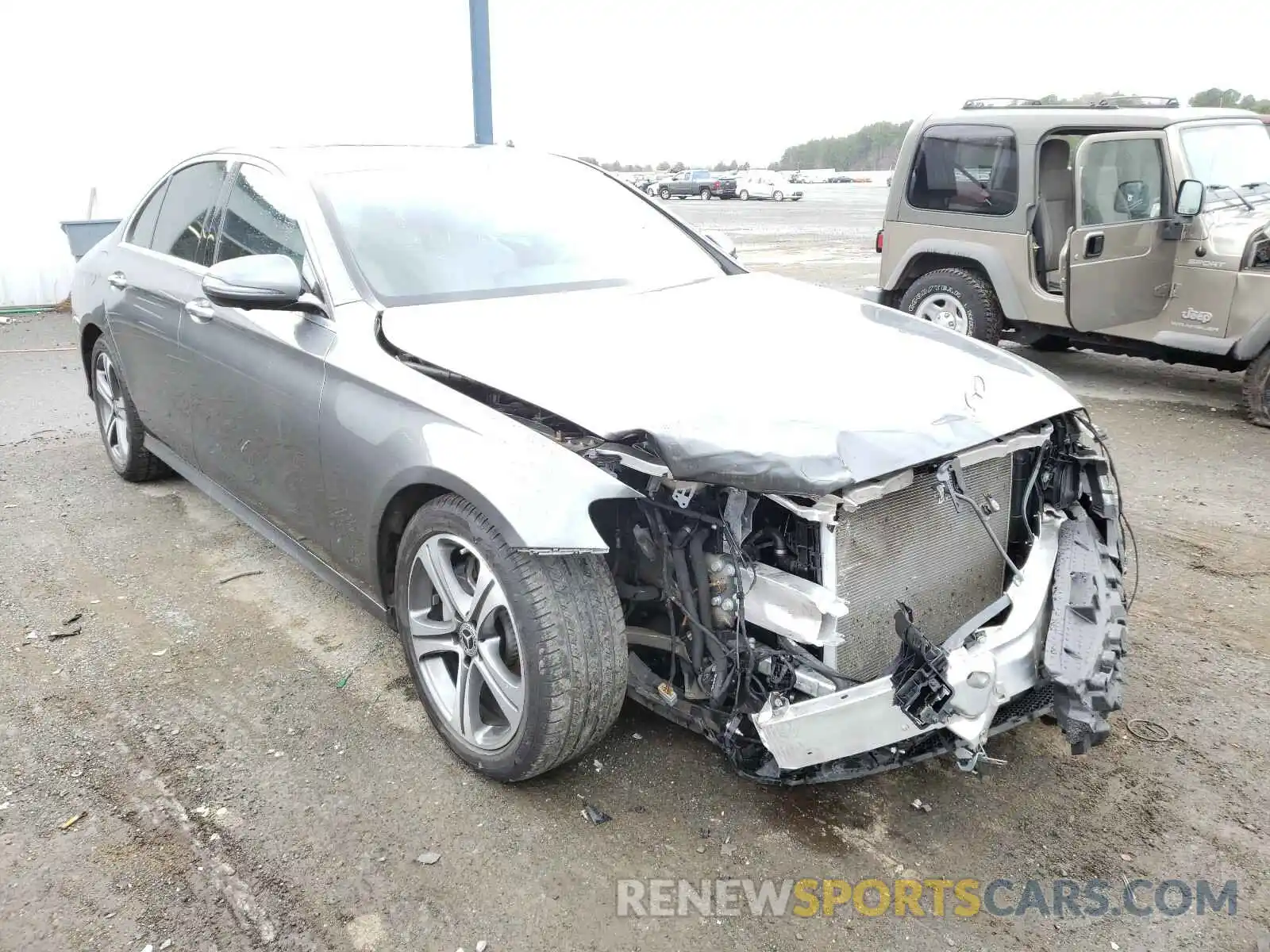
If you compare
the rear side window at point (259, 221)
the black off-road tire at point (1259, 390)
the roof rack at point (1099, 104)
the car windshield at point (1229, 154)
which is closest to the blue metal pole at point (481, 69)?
the roof rack at point (1099, 104)

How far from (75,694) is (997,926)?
287 centimetres

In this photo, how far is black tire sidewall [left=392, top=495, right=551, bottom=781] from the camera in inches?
93.1

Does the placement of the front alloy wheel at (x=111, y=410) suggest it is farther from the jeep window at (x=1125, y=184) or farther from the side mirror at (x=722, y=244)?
the jeep window at (x=1125, y=184)

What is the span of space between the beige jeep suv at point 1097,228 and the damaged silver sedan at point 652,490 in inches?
165

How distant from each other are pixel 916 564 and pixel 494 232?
187cm

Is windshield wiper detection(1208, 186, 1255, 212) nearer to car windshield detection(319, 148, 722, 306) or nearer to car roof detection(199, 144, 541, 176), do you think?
car windshield detection(319, 148, 722, 306)

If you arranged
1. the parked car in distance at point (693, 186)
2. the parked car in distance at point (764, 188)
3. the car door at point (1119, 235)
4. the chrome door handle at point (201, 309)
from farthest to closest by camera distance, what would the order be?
the parked car in distance at point (693, 186) < the parked car in distance at point (764, 188) < the car door at point (1119, 235) < the chrome door handle at point (201, 309)

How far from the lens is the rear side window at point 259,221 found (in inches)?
129

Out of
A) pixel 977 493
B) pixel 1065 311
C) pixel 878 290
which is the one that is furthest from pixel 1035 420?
pixel 878 290

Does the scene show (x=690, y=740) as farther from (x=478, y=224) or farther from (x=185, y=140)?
(x=185, y=140)

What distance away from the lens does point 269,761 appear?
2.79 metres

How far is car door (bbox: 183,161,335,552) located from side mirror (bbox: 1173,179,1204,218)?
5.74m

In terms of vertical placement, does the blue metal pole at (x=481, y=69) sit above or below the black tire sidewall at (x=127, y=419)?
above

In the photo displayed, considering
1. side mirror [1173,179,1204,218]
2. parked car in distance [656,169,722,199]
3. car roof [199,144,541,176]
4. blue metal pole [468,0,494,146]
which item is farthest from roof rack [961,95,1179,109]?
parked car in distance [656,169,722,199]
